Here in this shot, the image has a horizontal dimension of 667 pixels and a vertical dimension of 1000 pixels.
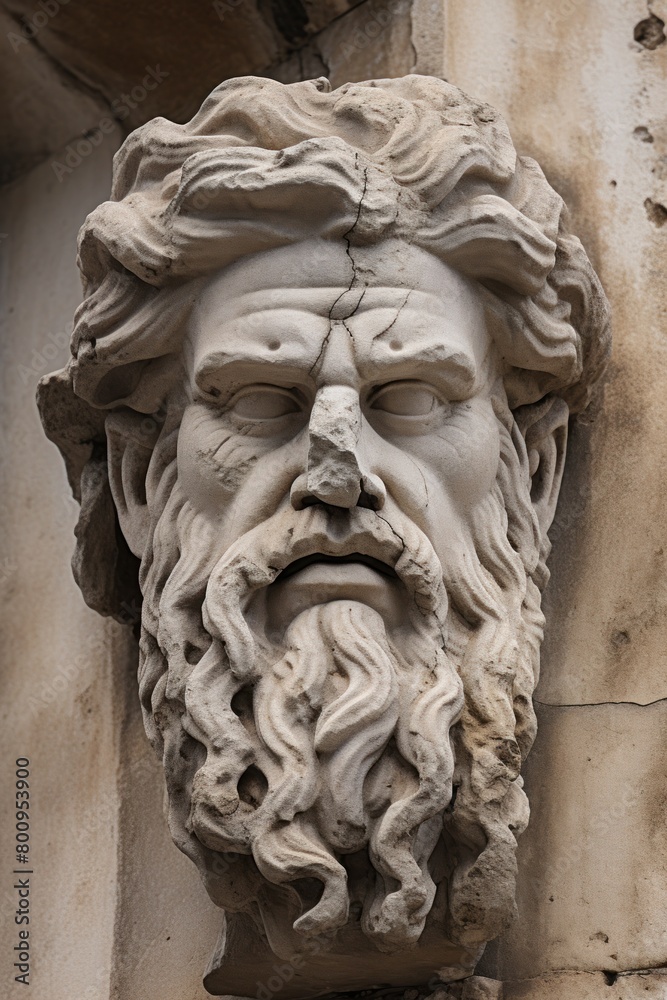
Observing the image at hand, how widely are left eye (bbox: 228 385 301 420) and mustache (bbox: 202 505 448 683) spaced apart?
16cm

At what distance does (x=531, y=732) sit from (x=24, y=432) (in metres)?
1.35

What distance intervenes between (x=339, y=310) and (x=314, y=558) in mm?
327

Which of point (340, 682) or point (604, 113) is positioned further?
point (604, 113)

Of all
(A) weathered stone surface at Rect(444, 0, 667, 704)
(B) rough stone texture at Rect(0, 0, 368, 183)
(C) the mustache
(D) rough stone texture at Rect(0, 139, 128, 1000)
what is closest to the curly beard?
(C) the mustache

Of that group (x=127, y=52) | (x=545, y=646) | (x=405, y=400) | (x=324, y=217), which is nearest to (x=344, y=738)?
(x=405, y=400)

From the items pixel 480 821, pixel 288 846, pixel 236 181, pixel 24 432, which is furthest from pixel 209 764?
pixel 24 432

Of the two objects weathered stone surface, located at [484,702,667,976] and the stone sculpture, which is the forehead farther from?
weathered stone surface, located at [484,702,667,976]

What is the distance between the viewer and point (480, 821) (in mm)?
2293

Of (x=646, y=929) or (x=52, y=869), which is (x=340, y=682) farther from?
(x=52, y=869)

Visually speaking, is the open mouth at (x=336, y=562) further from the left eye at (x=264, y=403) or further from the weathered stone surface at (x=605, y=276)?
the weathered stone surface at (x=605, y=276)

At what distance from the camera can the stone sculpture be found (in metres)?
2.29

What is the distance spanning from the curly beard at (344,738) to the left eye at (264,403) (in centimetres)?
15

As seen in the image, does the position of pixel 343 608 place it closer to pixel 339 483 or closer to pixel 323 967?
pixel 339 483

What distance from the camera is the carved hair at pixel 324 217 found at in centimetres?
246
